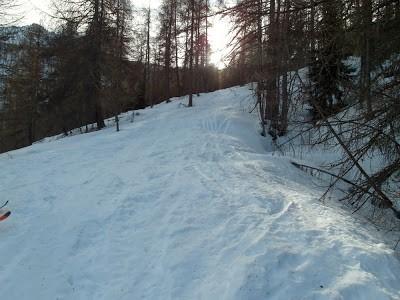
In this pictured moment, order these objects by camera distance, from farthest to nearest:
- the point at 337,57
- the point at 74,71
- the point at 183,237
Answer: the point at 74,71 < the point at 183,237 < the point at 337,57

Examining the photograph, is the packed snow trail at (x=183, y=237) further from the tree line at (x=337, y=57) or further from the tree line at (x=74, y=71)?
A: the tree line at (x=74, y=71)

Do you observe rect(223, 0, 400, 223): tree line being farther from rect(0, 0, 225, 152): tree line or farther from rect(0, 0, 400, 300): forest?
rect(0, 0, 225, 152): tree line

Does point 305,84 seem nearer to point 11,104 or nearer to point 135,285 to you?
point 135,285

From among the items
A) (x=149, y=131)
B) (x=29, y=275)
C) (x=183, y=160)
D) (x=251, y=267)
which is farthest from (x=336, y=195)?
(x=149, y=131)

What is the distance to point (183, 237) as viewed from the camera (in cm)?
649

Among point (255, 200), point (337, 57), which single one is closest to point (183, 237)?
point (255, 200)

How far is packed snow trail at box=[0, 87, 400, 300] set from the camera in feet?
16.6

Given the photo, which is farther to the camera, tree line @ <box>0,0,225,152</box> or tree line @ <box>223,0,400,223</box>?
tree line @ <box>0,0,225,152</box>

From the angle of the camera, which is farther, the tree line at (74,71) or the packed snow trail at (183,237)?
the tree line at (74,71)

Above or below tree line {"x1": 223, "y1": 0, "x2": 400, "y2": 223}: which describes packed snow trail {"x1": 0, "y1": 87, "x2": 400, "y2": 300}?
below

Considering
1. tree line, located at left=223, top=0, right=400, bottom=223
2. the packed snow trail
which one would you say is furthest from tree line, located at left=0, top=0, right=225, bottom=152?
tree line, located at left=223, top=0, right=400, bottom=223

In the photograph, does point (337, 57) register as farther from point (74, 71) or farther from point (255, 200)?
point (74, 71)

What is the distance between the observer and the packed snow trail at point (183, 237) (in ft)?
16.6

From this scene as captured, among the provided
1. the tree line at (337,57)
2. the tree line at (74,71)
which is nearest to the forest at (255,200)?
the tree line at (337,57)
